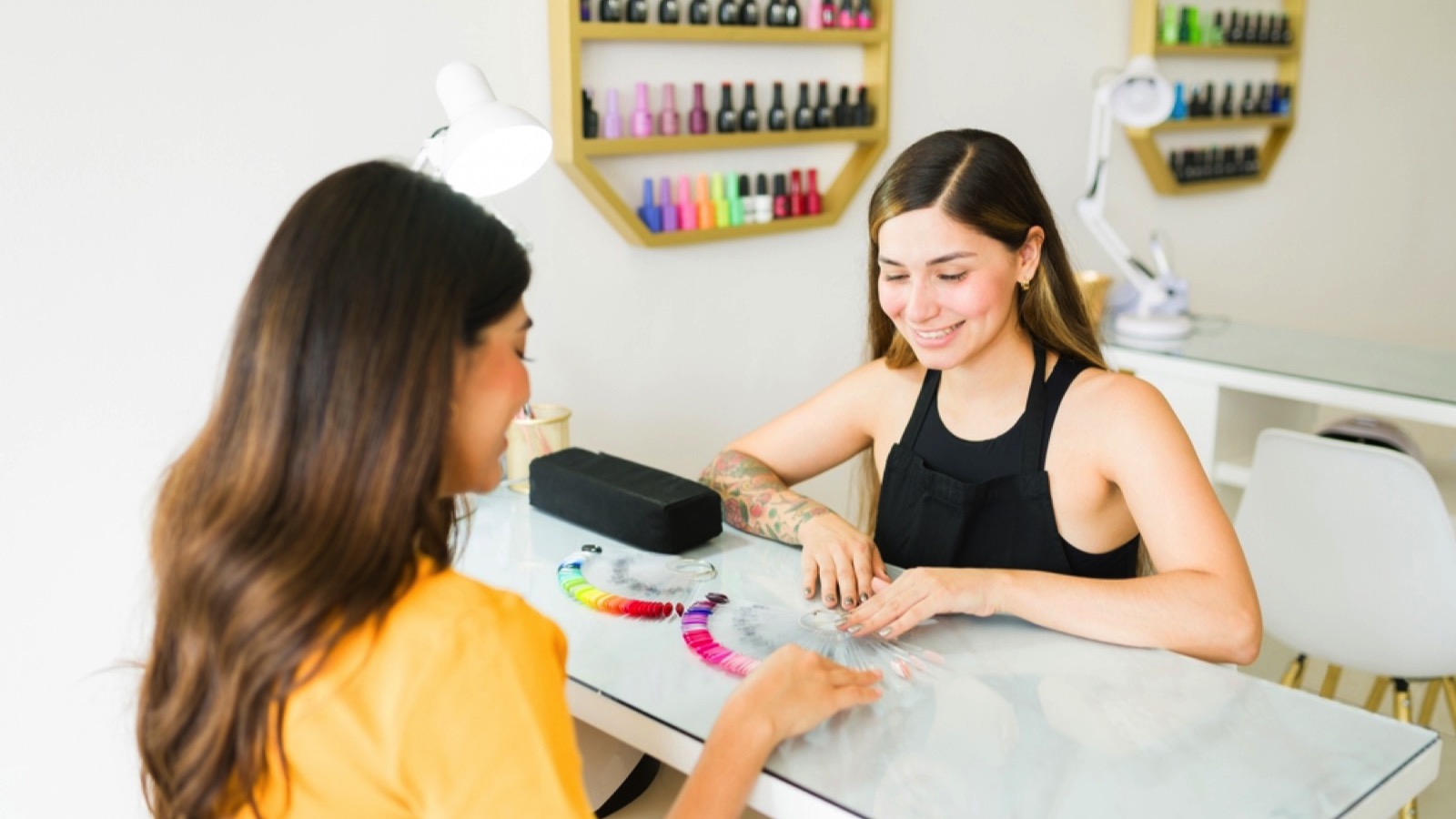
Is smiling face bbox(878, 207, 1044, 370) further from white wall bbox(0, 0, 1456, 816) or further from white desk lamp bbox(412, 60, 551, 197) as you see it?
white wall bbox(0, 0, 1456, 816)

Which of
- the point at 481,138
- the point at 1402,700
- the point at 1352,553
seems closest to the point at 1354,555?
the point at 1352,553

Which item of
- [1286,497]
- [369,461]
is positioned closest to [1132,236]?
[1286,497]

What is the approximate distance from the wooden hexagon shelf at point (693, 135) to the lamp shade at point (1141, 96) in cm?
61

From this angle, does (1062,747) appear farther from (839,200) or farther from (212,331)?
(839,200)

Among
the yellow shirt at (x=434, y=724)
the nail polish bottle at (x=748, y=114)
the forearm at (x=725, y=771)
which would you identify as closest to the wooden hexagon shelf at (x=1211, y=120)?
the nail polish bottle at (x=748, y=114)

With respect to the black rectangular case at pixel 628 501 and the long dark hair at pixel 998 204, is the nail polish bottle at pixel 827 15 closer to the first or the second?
the long dark hair at pixel 998 204

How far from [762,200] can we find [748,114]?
0.17m

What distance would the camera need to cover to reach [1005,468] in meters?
1.62

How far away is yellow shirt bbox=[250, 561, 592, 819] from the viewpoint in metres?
0.79

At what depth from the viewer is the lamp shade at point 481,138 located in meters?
1.44

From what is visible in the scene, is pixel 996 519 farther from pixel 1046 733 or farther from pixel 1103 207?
pixel 1103 207

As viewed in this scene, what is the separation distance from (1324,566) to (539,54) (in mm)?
1514

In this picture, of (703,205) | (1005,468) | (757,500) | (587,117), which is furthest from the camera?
(703,205)

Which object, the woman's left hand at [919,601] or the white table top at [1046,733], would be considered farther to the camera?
the woman's left hand at [919,601]
